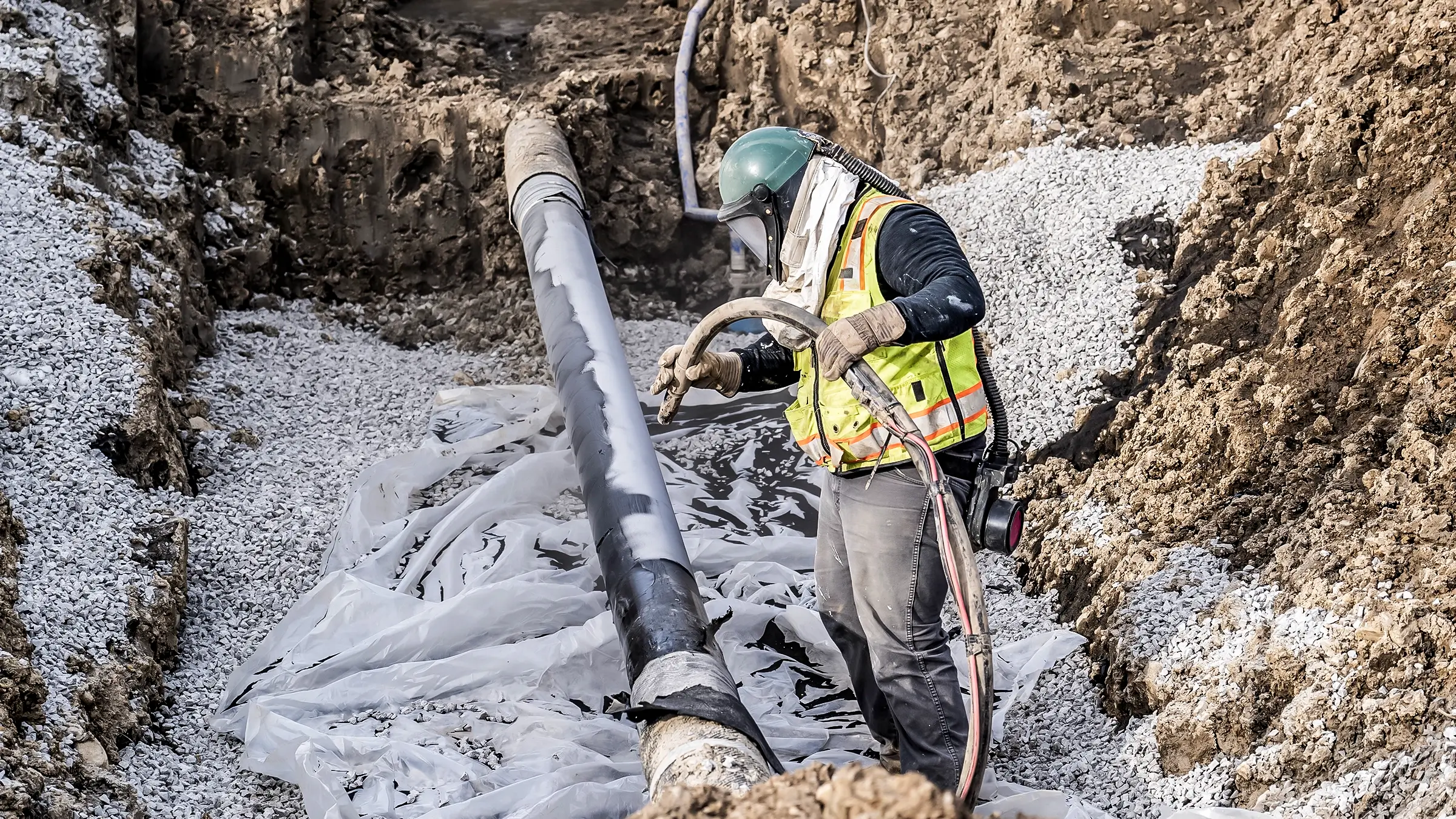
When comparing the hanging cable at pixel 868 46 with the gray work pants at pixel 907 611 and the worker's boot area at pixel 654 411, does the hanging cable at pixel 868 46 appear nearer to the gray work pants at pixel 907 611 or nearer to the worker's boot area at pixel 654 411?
the worker's boot area at pixel 654 411

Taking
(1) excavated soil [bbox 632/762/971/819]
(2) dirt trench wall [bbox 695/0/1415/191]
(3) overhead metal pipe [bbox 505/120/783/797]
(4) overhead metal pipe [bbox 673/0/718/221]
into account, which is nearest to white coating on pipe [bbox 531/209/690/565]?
(3) overhead metal pipe [bbox 505/120/783/797]

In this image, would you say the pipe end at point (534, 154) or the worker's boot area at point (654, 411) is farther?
the pipe end at point (534, 154)

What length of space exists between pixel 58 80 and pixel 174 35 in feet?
2.57

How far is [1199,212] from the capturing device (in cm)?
404

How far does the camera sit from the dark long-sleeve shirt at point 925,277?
222cm

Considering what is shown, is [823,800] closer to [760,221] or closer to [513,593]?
[760,221]

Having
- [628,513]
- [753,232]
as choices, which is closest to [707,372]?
[753,232]

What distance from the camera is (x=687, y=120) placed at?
565 centimetres

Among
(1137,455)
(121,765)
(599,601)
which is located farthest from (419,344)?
(1137,455)

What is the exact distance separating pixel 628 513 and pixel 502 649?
0.54 meters

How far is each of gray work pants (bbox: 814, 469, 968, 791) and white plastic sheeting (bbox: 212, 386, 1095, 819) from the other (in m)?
0.41

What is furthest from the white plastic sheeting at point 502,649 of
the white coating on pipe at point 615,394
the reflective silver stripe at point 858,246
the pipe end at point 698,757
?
the reflective silver stripe at point 858,246

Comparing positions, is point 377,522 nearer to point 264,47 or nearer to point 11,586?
point 11,586

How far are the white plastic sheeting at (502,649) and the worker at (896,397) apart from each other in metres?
0.47
